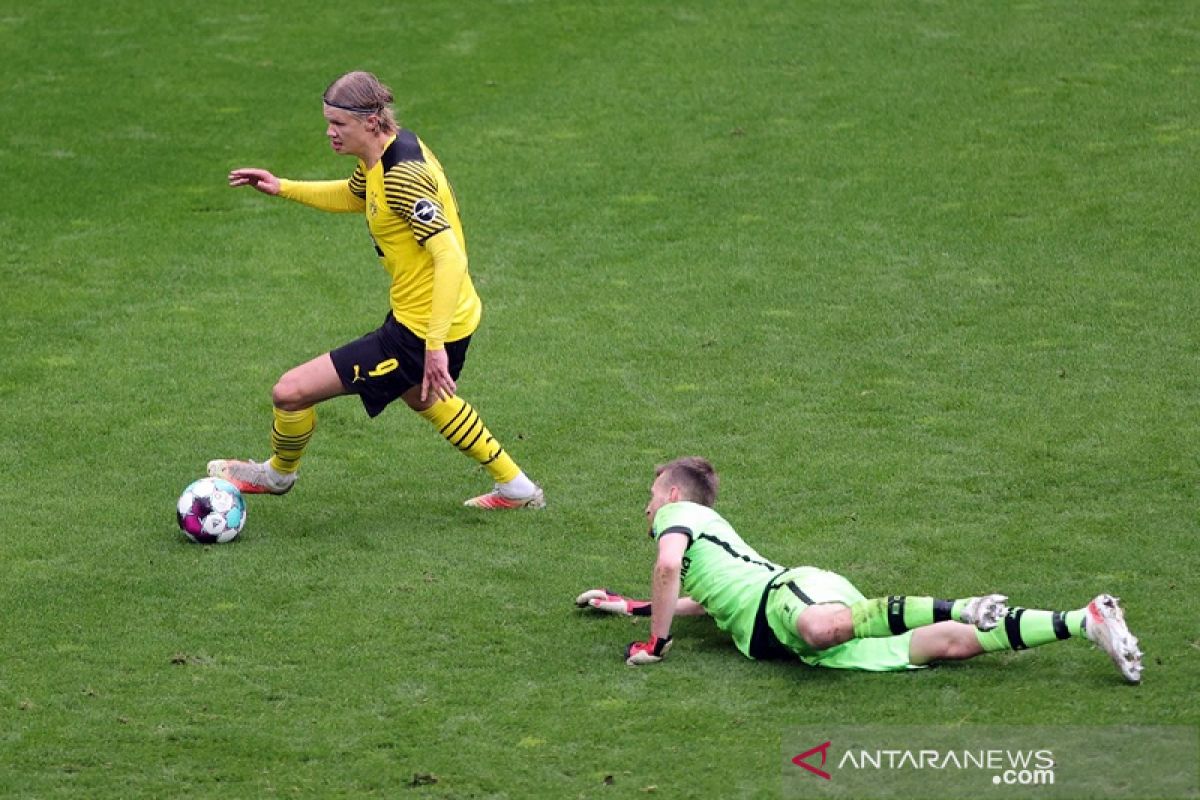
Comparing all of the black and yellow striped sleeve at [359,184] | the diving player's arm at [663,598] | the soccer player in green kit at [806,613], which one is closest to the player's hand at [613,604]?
the soccer player in green kit at [806,613]

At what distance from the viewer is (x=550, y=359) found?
10.8m

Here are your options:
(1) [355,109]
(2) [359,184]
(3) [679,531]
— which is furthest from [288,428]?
(3) [679,531]

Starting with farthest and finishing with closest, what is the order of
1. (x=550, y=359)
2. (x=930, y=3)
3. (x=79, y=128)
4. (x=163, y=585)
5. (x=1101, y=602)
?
(x=930, y=3) → (x=79, y=128) → (x=550, y=359) → (x=163, y=585) → (x=1101, y=602)

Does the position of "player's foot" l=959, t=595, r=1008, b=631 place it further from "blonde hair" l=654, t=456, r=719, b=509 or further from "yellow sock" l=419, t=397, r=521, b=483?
"yellow sock" l=419, t=397, r=521, b=483

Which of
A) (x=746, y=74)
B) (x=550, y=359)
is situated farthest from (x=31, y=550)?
(x=746, y=74)

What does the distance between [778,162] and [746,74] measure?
173 centimetres

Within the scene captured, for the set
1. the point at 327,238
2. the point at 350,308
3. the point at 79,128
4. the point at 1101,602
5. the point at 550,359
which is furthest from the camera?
the point at 79,128

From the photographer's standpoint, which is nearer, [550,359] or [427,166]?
[427,166]

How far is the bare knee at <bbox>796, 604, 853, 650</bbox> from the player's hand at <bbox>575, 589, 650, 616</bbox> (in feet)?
3.11

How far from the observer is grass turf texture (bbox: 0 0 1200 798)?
21.1ft

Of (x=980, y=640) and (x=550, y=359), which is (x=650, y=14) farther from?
(x=980, y=640)

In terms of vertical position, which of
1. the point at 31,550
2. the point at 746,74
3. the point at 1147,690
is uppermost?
the point at 746,74

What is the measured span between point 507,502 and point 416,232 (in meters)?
1.52

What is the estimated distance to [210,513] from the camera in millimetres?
8172
